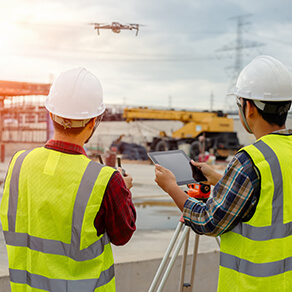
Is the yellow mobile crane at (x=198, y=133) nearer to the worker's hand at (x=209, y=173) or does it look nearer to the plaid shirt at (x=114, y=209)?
the worker's hand at (x=209, y=173)

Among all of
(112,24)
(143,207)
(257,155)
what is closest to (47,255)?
(257,155)

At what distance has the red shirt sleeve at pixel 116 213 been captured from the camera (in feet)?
5.57

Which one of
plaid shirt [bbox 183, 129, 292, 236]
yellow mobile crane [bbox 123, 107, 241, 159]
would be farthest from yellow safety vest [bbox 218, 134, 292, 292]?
yellow mobile crane [bbox 123, 107, 241, 159]

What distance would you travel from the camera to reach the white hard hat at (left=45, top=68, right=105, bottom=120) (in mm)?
1839

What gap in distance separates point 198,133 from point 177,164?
24.6m

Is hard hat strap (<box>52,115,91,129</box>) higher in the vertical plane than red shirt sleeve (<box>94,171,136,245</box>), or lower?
higher

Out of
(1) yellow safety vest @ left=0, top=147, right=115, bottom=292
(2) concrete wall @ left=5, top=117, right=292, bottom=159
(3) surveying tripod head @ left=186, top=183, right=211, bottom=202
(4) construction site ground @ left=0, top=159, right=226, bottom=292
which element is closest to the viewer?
(1) yellow safety vest @ left=0, top=147, right=115, bottom=292

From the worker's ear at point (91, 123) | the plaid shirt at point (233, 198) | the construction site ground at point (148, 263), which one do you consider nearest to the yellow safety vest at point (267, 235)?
the plaid shirt at point (233, 198)

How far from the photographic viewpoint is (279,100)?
1.88 metres

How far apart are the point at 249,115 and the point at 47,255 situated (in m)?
1.02

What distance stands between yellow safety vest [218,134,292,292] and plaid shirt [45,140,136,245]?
1.42ft

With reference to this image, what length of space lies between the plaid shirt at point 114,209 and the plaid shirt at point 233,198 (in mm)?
315

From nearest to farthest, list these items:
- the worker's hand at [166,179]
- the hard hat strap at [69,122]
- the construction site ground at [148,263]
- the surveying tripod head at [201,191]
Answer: the hard hat strap at [69,122] < the worker's hand at [166,179] < the surveying tripod head at [201,191] < the construction site ground at [148,263]

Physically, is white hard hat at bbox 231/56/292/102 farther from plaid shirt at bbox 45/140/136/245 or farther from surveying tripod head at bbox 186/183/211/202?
surveying tripod head at bbox 186/183/211/202
